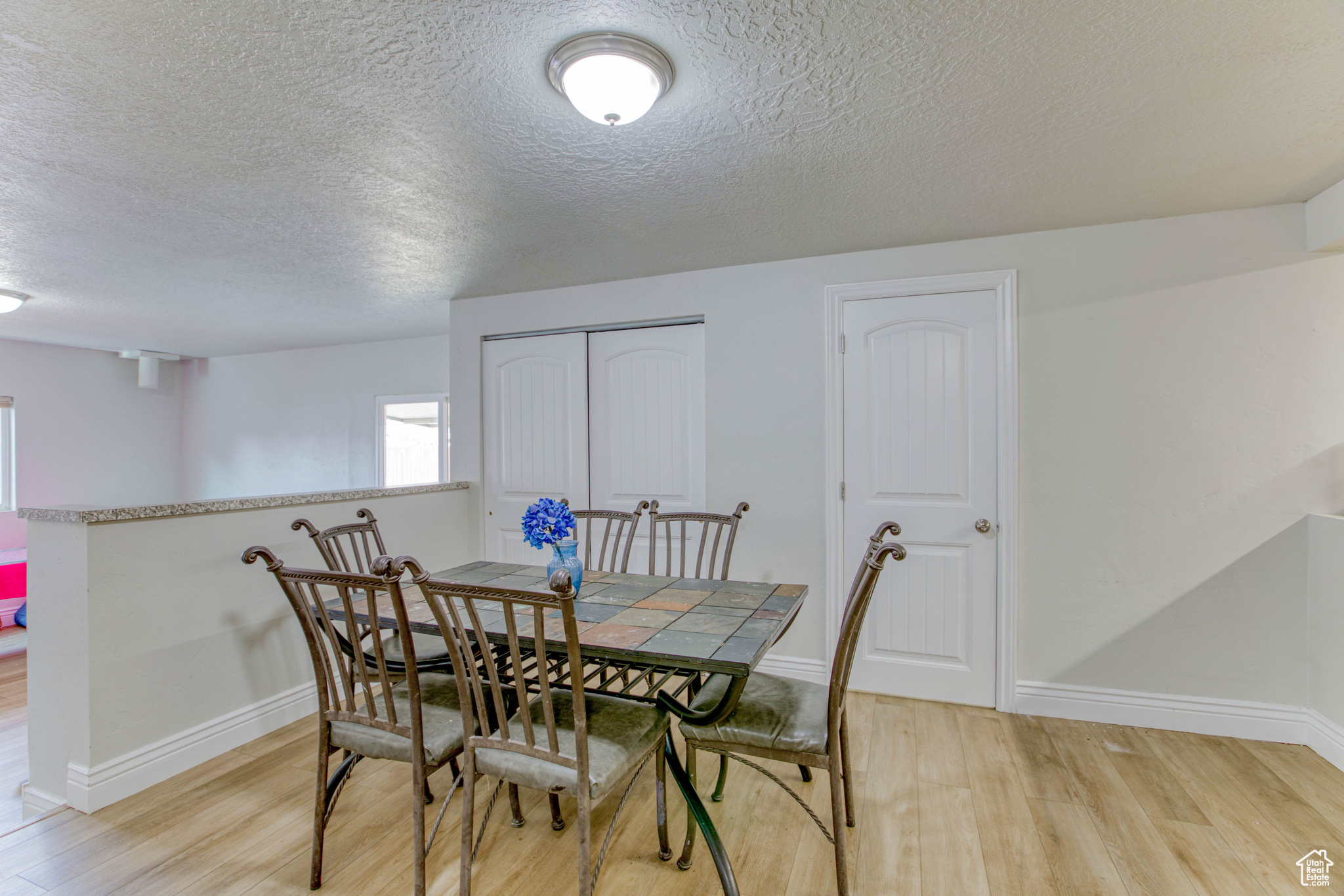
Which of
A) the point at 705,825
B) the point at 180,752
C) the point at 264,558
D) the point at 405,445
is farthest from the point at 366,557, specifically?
the point at 405,445

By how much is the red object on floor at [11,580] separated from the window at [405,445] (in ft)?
8.33

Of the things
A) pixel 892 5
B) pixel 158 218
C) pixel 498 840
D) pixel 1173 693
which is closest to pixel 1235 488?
pixel 1173 693

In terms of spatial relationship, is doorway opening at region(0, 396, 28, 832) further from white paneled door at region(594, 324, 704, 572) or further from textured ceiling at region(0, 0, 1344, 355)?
white paneled door at region(594, 324, 704, 572)

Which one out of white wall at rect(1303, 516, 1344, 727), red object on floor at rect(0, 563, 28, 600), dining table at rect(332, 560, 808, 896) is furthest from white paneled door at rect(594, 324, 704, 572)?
red object on floor at rect(0, 563, 28, 600)

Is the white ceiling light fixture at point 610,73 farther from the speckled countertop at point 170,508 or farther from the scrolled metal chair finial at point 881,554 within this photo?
the speckled countertop at point 170,508

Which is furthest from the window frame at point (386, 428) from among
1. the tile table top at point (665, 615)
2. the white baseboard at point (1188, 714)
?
the white baseboard at point (1188, 714)

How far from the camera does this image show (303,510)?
281cm

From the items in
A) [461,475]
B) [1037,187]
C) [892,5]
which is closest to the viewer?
[892,5]

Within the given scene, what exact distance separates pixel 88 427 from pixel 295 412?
189 centimetres

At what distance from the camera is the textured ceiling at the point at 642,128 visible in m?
1.41

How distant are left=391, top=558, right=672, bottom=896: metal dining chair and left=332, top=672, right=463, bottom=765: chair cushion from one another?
0.07 meters

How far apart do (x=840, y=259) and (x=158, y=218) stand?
122 inches

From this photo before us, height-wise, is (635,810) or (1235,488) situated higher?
(1235,488)

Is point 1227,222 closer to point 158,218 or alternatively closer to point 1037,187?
point 1037,187
